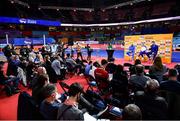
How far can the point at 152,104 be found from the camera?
2660mm

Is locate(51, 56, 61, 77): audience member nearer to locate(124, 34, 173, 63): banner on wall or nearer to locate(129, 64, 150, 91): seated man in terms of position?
locate(129, 64, 150, 91): seated man

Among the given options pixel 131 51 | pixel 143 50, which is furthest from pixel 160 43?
pixel 131 51

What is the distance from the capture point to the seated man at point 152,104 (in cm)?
262

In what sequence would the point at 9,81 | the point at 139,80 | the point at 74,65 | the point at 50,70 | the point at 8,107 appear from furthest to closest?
the point at 74,65 < the point at 50,70 < the point at 9,81 < the point at 8,107 < the point at 139,80

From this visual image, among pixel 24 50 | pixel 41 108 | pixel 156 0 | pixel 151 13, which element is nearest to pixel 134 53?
pixel 24 50

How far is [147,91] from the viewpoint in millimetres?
2779

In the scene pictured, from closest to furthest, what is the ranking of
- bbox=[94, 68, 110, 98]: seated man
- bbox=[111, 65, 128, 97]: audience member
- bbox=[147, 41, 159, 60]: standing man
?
bbox=[111, 65, 128, 97]: audience member < bbox=[94, 68, 110, 98]: seated man < bbox=[147, 41, 159, 60]: standing man

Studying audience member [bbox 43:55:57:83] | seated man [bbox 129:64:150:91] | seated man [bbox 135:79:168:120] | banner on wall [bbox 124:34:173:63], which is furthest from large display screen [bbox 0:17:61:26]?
seated man [bbox 135:79:168:120]

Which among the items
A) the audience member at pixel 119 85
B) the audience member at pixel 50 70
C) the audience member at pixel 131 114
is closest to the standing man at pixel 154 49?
the audience member at pixel 50 70

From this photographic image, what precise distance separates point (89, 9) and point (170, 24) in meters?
14.3

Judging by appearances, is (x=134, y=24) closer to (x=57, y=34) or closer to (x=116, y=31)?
(x=116, y=31)

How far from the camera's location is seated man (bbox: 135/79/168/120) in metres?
2.62

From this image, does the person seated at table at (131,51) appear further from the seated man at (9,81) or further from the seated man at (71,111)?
the seated man at (71,111)

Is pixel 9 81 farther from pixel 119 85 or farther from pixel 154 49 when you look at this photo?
pixel 154 49
